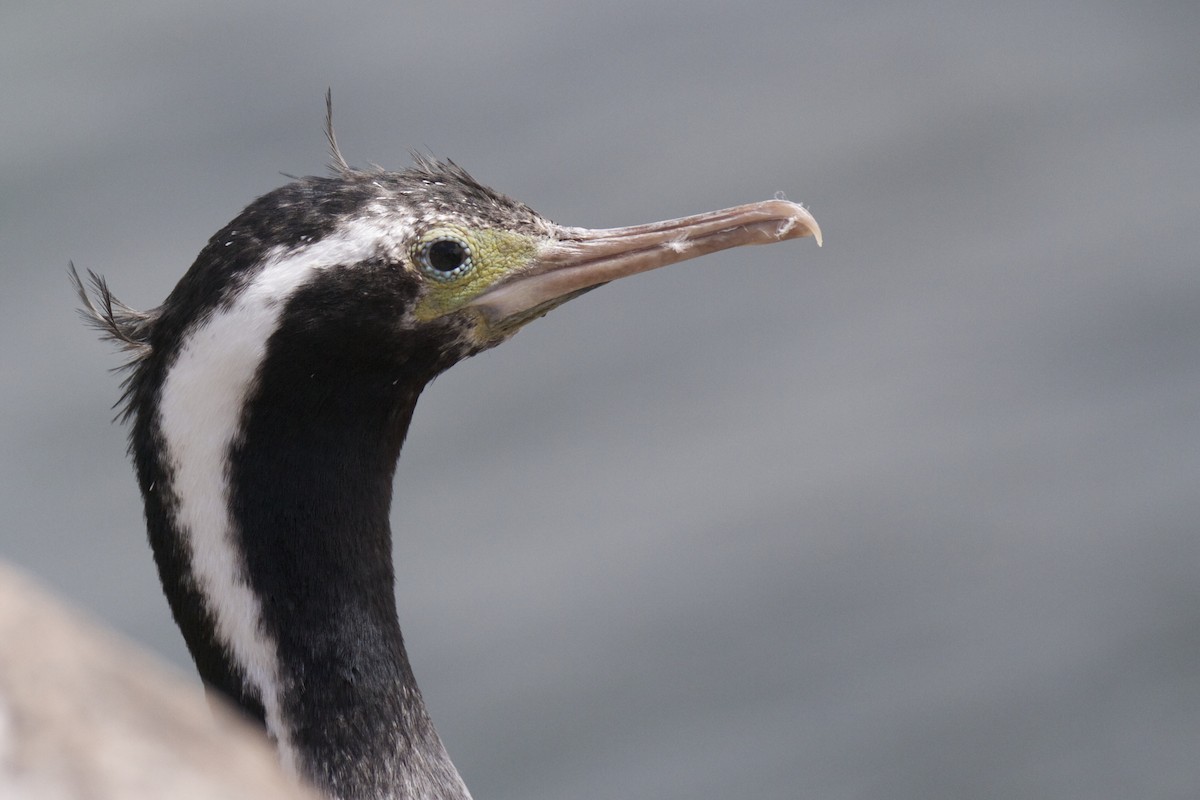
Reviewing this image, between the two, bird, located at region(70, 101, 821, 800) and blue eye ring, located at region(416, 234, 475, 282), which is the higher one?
blue eye ring, located at region(416, 234, 475, 282)

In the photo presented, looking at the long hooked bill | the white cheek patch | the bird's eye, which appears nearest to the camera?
the white cheek patch

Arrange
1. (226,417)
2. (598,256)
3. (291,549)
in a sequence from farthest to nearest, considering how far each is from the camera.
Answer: (598,256) < (291,549) < (226,417)

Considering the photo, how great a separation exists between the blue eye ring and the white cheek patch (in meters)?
0.14

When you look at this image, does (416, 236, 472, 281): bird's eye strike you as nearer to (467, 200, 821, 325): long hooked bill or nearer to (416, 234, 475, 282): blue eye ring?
(416, 234, 475, 282): blue eye ring

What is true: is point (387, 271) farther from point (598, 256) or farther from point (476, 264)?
point (598, 256)

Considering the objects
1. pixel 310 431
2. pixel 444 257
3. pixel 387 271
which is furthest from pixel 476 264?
pixel 310 431

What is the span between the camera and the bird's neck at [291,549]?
405 centimetres

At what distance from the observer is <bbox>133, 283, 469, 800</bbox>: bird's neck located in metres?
4.05

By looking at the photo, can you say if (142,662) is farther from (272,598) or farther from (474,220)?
(474,220)

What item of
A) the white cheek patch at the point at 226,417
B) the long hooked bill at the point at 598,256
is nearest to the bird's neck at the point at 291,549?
the white cheek patch at the point at 226,417

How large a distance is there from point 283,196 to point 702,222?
1.12m

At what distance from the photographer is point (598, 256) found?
4.54m

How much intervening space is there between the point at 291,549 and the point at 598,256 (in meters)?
1.10

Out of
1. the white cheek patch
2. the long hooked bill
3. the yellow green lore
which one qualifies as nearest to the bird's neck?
the white cheek patch
